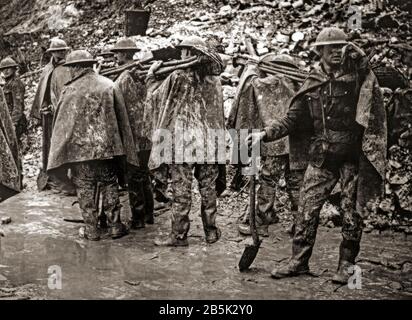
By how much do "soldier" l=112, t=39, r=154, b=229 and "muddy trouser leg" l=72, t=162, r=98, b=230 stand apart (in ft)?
1.96

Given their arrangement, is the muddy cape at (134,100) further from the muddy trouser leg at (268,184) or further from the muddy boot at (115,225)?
the muddy trouser leg at (268,184)

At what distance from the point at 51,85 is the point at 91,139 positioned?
2785 mm

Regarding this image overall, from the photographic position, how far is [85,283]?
16.3 feet

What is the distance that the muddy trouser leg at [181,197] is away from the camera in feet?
19.9

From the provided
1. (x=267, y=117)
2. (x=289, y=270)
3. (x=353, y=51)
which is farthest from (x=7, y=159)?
(x=353, y=51)

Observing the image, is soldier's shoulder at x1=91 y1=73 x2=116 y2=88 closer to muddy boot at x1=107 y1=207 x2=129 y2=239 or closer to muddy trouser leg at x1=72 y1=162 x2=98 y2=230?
muddy trouser leg at x1=72 y1=162 x2=98 y2=230

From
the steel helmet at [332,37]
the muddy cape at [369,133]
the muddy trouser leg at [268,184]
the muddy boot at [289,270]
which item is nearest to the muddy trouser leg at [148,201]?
the muddy trouser leg at [268,184]

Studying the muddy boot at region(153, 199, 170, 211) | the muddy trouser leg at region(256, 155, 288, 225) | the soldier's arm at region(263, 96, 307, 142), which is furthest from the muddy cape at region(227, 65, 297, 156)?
the muddy boot at region(153, 199, 170, 211)

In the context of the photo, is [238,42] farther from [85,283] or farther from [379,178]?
[85,283]

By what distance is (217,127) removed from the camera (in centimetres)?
612

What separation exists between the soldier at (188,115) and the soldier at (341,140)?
105 cm

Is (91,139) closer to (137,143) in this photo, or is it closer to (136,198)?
(137,143)

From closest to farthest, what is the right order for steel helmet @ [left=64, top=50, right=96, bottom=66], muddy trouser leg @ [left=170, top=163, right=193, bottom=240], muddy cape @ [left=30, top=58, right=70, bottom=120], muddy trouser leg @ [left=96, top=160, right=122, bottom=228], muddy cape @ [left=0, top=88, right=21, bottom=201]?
muddy cape @ [left=0, top=88, right=21, bottom=201], muddy trouser leg @ [left=170, top=163, right=193, bottom=240], steel helmet @ [left=64, top=50, right=96, bottom=66], muddy trouser leg @ [left=96, top=160, right=122, bottom=228], muddy cape @ [left=30, top=58, right=70, bottom=120]

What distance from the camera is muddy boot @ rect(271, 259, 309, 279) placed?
5109 mm
